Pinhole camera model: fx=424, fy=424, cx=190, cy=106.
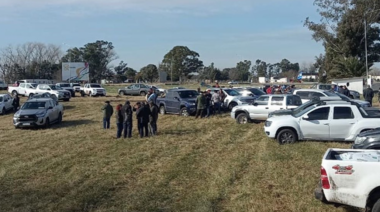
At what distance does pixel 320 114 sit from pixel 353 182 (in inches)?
329

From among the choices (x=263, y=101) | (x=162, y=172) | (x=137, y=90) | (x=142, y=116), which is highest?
(x=137, y=90)

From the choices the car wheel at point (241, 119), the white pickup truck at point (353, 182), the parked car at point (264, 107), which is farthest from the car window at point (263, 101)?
the white pickup truck at point (353, 182)

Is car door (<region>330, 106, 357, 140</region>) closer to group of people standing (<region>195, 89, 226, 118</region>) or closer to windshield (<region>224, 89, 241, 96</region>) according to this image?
group of people standing (<region>195, 89, 226, 118</region>)

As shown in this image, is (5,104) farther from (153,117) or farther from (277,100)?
(277,100)

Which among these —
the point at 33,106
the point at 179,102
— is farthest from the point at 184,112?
the point at 33,106

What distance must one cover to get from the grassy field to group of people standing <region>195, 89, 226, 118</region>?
4.87 meters

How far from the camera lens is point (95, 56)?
373ft

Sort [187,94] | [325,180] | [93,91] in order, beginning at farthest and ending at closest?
[93,91], [187,94], [325,180]

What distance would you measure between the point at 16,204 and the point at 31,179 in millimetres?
2234

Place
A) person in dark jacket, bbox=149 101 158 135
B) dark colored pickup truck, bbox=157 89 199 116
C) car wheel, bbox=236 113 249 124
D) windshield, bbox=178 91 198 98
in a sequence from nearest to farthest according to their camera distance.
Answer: person in dark jacket, bbox=149 101 158 135, car wheel, bbox=236 113 249 124, dark colored pickup truck, bbox=157 89 199 116, windshield, bbox=178 91 198 98

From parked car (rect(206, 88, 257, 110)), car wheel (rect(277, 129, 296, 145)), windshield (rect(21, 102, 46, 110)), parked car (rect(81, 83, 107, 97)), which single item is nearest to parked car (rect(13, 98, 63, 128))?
windshield (rect(21, 102, 46, 110))

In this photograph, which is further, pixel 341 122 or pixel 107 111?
pixel 107 111

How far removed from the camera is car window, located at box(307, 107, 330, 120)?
14617 millimetres

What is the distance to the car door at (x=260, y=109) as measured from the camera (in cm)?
2017
